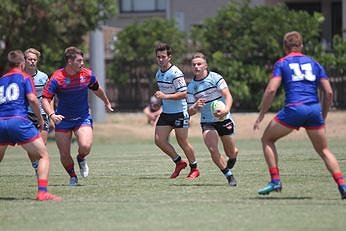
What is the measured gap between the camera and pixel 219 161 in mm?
15000

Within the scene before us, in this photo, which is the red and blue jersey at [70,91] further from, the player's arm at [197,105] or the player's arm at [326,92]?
the player's arm at [326,92]

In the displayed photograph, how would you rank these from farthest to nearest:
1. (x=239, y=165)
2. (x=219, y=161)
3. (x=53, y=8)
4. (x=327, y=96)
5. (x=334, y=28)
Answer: (x=334, y=28) → (x=53, y=8) → (x=239, y=165) → (x=219, y=161) → (x=327, y=96)

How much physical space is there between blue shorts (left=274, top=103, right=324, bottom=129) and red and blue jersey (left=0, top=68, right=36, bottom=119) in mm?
3335

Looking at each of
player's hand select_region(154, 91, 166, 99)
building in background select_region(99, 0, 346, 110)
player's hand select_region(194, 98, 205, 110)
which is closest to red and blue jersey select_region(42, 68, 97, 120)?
player's hand select_region(154, 91, 166, 99)

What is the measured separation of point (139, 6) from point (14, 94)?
3680cm

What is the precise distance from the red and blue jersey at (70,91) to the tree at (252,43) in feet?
73.6

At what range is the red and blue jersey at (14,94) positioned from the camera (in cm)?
1309

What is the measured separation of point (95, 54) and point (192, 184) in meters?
21.8

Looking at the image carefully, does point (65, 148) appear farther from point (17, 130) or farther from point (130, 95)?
point (130, 95)

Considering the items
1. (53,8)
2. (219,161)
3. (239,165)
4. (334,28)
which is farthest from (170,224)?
(334,28)

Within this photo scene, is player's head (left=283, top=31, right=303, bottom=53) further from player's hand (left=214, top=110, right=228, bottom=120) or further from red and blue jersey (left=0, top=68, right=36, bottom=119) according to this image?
red and blue jersey (left=0, top=68, right=36, bottom=119)

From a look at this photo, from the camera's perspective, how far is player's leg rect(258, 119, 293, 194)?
12688 mm

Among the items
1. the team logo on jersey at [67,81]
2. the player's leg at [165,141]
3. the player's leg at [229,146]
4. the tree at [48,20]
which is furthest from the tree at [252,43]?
the team logo on jersey at [67,81]

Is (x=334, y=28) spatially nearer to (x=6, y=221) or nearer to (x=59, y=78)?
(x=59, y=78)
